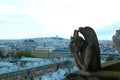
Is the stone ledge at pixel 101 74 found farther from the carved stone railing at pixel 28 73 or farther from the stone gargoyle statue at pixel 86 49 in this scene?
the carved stone railing at pixel 28 73

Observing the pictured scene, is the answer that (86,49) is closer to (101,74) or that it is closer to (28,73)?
(101,74)

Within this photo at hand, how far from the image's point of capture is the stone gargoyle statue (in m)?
5.95

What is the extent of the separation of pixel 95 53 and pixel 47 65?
55.5 meters

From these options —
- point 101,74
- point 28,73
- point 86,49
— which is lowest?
point 28,73

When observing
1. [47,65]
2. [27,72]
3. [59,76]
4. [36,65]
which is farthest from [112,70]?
[47,65]

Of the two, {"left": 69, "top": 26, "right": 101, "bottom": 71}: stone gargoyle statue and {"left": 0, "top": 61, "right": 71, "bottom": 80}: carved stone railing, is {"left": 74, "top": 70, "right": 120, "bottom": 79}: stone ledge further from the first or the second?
{"left": 0, "top": 61, "right": 71, "bottom": 80}: carved stone railing

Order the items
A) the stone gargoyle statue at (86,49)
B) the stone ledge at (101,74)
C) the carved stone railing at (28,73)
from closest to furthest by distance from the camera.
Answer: the stone ledge at (101,74)
the stone gargoyle statue at (86,49)
the carved stone railing at (28,73)

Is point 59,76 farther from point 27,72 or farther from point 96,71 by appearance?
point 96,71

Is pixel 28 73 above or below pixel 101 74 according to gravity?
below

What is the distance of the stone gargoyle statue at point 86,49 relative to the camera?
5.95 meters

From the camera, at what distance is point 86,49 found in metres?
5.98

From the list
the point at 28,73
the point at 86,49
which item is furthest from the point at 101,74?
the point at 28,73

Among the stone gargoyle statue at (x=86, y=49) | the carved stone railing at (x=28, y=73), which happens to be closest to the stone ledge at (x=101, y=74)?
the stone gargoyle statue at (x=86, y=49)

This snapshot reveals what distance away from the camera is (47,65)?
6131 cm
